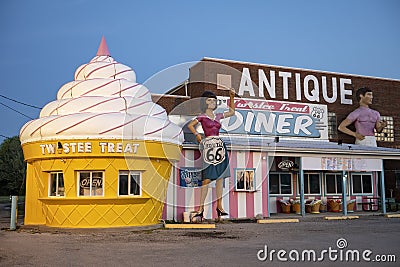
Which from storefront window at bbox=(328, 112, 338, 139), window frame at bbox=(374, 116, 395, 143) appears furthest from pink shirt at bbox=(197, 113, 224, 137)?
window frame at bbox=(374, 116, 395, 143)

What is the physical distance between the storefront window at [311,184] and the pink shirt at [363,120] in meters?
5.55

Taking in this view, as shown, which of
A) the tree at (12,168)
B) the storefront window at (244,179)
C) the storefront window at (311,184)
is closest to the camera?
the storefront window at (244,179)

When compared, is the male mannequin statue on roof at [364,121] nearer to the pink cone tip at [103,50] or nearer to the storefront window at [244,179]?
the storefront window at [244,179]

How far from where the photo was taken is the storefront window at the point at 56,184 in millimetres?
15648

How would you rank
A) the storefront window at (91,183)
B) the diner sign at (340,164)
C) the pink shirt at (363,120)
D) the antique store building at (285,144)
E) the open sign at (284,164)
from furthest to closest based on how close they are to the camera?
the pink shirt at (363,120), the open sign at (284,164), the diner sign at (340,164), the antique store building at (285,144), the storefront window at (91,183)

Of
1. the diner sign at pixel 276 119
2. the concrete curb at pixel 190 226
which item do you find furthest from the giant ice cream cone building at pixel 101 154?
the diner sign at pixel 276 119

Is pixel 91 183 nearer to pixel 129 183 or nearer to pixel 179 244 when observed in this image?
pixel 129 183

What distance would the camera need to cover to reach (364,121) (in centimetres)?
2809

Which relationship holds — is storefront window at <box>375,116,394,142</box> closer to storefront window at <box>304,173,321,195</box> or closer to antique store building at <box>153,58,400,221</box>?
antique store building at <box>153,58,400,221</box>

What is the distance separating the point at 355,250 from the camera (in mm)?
10195

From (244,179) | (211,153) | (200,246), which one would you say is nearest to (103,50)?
(211,153)

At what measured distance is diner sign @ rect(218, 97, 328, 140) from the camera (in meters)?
24.9

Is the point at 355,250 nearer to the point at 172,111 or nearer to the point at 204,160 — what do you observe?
the point at 204,160

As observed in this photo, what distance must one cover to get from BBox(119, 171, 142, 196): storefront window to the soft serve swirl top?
1267 mm
